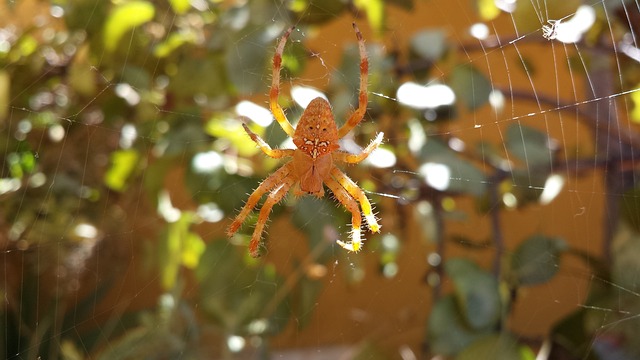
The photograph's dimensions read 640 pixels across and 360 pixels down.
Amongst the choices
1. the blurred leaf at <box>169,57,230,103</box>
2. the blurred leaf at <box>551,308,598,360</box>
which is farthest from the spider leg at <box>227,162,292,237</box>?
the blurred leaf at <box>551,308,598,360</box>

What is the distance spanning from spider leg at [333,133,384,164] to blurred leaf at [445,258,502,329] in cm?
29

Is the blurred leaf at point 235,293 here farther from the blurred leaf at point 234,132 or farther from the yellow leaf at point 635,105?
the yellow leaf at point 635,105

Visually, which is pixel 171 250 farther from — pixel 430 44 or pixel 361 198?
pixel 430 44

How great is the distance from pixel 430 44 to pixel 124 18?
2.13 ft

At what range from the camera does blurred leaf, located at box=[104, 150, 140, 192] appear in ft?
Result: 5.16

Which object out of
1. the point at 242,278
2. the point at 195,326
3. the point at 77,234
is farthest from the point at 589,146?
the point at 77,234

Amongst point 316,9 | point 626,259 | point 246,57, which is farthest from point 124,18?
point 626,259

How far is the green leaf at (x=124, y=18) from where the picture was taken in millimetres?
1421

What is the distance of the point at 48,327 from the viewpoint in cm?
148

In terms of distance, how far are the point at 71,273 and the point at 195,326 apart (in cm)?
65

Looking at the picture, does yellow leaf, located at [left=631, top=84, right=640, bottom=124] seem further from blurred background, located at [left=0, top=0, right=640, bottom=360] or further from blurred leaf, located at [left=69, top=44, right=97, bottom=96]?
blurred leaf, located at [left=69, top=44, right=97, bottom=96]

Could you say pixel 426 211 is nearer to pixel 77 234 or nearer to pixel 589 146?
pixel 589 146

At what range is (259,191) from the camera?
140 centimetres

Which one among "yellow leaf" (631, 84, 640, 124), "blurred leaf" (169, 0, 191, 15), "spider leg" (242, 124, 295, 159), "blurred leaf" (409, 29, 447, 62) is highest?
"yellow leaf" (631, 84, 640, 124)
